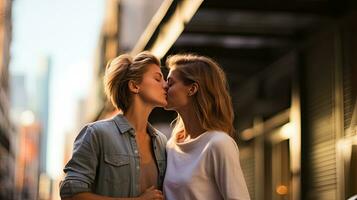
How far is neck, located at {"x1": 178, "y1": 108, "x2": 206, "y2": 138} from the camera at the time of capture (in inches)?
148

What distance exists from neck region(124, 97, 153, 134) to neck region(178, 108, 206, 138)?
0.19 m

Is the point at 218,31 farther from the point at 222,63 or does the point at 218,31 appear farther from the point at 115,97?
the point at 115,97

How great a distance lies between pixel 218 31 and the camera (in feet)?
36.4

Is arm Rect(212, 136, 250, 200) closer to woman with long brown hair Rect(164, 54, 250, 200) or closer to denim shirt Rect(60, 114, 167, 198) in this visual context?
woman with long brown hair Rect(164, 54, 250, 200)

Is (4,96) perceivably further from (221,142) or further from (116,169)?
(221,142)

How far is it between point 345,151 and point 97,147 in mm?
6504

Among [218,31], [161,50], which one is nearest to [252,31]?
[218,31]

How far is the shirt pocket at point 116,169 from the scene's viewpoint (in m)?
3.69

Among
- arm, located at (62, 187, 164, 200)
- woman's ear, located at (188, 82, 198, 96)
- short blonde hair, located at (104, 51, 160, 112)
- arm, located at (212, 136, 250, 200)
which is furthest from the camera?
short blonde hair, located at (104, 51, 160, 112)

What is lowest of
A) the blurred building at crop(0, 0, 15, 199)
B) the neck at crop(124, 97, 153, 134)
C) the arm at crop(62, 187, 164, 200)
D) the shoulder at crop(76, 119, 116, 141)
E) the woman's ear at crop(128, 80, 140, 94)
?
the arm at crop(62, 187, 164, 200)

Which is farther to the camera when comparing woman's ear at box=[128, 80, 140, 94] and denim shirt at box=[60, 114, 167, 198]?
woman's ear at box=[128, 80, 140, 94]

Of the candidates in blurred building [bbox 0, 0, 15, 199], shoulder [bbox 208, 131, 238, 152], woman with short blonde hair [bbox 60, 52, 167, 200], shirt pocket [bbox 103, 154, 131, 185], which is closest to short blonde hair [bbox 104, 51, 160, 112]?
woman with short blonde hair [bbox 60, 52, 167, 200]

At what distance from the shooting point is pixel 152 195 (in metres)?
3.62

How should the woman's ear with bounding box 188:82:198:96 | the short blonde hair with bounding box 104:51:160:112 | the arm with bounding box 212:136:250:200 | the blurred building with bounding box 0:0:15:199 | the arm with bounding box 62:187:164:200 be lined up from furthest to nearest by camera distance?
1. the blurred building with bounding box 0:0:15:199
2. the short blonde hair with bounding box 104:51:160:112
3. the woman's ear with bounding box 188:82:198:96
4. the arm with bounding box 62:187:164:200
5. the arm with bounding box 212:136:250:200
